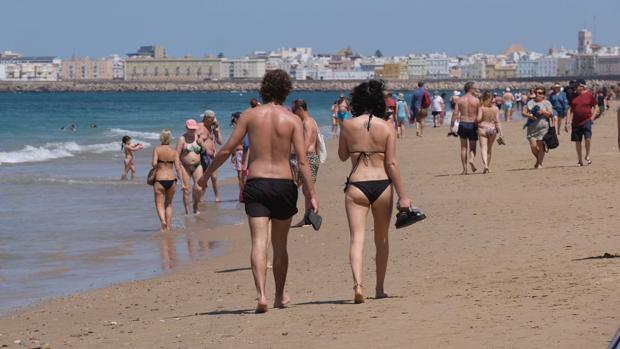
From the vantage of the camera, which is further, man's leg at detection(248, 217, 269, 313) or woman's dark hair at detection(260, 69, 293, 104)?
woman's dark hair at detection(260, 69, 293, 104)

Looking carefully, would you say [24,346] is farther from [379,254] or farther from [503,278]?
[503,278]

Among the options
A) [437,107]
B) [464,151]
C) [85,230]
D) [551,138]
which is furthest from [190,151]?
[437,107]

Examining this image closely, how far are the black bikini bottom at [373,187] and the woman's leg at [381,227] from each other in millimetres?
25

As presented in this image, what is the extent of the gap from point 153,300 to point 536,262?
2848 millimetres

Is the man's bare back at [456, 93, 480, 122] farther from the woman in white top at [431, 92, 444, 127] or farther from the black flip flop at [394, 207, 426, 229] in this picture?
the woman in white top at [431, 92, 444, 127]

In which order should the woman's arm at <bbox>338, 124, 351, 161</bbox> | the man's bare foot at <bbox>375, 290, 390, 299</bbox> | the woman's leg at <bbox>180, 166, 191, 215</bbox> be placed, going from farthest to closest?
the woman's leg at <bbox>180, 166, 191, 215</bbox> → the man's bare foot at <bbox>375, 290, 390, 299</bbox> → the woman's arm at <bbox>338, 124, 351, 161</bbox>

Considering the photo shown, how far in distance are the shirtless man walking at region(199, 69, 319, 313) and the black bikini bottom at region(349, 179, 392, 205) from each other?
1.12 feet

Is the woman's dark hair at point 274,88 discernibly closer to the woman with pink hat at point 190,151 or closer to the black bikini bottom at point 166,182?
the black bikini bottom at point 166,182

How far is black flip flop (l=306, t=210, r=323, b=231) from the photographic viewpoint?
757 cm

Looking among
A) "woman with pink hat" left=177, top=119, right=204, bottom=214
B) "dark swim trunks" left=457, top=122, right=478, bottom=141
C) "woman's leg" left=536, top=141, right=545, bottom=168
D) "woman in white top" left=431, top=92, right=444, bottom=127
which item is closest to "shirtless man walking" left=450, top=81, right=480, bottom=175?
"dark swim trunks" left=457, top=122, right=478, bottom=141

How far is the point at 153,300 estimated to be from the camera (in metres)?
9.46

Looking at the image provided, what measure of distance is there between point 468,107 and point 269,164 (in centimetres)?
1027

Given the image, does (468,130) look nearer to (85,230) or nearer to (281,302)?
(85,230)

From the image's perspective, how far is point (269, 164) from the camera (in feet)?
24.5
